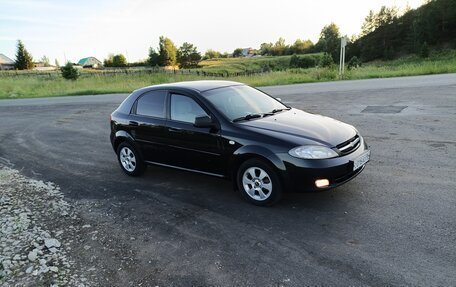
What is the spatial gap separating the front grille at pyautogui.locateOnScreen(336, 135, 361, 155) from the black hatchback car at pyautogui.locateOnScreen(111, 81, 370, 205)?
0.02 meters

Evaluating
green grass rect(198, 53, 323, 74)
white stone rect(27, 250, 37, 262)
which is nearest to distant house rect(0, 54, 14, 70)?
green grass rect(198, 53, 323, 74)

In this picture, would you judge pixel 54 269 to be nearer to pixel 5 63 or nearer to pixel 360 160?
pixel 360 160

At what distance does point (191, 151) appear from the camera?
5.27 m

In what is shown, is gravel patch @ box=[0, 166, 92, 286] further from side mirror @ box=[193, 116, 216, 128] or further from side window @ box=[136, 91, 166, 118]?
side mirror @ box=[193, 116, 216, 128]

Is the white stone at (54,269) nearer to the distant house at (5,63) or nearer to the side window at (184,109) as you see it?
the side window at (184,109)

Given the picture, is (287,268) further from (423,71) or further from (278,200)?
(423,71)

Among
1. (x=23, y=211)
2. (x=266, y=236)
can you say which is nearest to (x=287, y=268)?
(x=266, y=236)

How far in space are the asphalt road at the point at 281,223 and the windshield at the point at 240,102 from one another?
1.23 meters

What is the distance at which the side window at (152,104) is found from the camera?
5727 mm

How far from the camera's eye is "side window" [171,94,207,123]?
17.2 ft

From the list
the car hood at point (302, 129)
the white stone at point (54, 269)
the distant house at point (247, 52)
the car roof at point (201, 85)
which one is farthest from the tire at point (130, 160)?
the distant house at point (247, 52)

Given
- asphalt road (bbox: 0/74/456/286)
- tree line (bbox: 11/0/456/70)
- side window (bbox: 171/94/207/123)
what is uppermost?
tree line (bbox: 11/0/456/70)

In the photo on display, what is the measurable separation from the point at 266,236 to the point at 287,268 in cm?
66

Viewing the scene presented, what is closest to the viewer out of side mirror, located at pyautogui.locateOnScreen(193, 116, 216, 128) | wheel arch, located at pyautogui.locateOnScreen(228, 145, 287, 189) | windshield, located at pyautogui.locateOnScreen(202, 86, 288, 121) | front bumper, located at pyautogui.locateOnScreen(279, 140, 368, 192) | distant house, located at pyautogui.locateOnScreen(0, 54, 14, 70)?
front bumper, located at pyautogui.locateOnScreen(279, 140, 368, 192)
